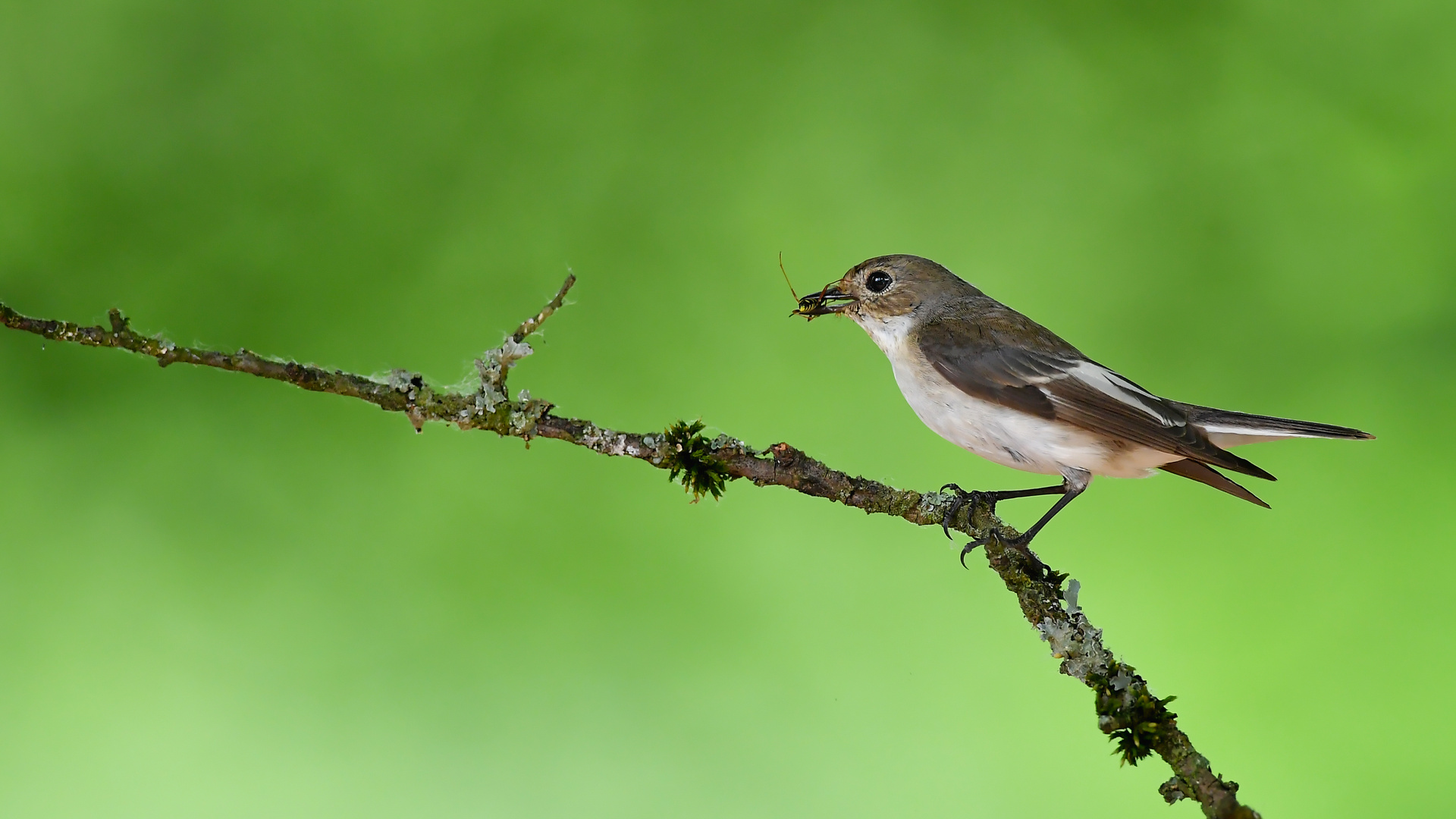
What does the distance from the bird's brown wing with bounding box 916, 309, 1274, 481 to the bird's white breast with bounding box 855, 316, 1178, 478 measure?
0.02m

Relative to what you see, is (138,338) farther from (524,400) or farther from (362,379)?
(524,400)

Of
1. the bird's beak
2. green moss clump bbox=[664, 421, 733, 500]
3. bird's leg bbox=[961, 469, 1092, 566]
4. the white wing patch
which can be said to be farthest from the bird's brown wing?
green moss clump bbox=[664, 421, 733, 500]

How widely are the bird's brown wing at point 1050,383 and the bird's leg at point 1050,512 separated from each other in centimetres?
12

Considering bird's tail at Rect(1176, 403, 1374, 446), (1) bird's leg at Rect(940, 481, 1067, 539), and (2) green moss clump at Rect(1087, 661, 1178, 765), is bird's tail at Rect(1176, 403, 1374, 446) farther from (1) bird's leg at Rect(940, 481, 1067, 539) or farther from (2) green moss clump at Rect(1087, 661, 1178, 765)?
(2) green moss clump at Rect(1087, 661, 1178, 765)

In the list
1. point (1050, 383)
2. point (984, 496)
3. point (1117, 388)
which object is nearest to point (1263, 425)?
point (1117, 388)

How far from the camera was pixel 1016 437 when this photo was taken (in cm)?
176

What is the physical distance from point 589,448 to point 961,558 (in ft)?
2.45

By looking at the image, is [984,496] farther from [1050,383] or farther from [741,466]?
[741,466]

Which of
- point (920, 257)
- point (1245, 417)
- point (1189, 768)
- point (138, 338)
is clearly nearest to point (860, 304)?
point (920, 257)

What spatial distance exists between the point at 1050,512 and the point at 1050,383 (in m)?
0.26

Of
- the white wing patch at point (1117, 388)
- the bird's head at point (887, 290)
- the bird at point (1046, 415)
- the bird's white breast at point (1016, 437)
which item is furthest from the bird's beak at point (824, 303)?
the white wing patch at point (1117, 388)

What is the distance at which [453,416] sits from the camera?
150cm

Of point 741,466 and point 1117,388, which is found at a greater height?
point 1117,388

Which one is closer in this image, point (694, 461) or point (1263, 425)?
point (694, 461)
